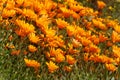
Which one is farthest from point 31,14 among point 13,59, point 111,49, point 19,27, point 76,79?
point 111,49

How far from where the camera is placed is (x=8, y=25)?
5.93m

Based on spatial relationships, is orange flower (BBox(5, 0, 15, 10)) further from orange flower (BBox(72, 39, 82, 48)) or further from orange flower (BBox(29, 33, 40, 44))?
orange flower (BBox(72, 39, 82, 48))

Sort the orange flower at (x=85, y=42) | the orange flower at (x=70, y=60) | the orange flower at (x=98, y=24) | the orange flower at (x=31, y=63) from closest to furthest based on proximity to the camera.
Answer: the orange flower at (x=31, y=63) < the orange flower at (x=70, y=60) < the orange flower at (x=85, y=42) < the orange flower at (x=98, y=24)

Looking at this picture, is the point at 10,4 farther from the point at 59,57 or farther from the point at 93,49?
the point at 93,49

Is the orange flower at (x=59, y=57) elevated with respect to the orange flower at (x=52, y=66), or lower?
elevated

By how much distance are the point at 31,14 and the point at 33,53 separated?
20.8 inches

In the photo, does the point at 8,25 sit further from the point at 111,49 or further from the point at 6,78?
the point at 111,49

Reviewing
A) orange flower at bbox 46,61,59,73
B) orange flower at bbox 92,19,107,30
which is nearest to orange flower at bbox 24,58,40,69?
orange flower at bbox 46,61,59,73

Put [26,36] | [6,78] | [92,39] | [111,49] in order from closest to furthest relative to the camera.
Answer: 1. [6,78]
2. [26,36]
3. [92,39]
4. [111,49]

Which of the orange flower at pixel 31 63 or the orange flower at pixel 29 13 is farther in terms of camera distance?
the orange flower at pixel 29 13

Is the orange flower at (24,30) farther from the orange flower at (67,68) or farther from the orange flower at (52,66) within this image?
the orange flower at (67,68)

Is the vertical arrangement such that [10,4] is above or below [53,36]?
above

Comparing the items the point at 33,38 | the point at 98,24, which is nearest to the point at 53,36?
the point at 33,38

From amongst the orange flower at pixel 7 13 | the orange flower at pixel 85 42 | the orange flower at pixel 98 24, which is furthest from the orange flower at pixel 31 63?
the orange flower at pixel 98 24
